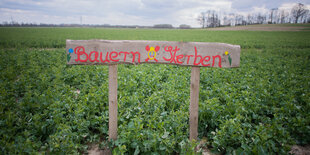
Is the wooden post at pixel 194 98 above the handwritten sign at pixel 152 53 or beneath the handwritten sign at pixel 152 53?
beneath

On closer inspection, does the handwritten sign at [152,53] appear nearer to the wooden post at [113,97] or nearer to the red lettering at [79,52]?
the red lettering at [79,52]

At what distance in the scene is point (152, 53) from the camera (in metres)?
2.59

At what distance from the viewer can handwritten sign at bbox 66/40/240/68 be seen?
8.29 feet

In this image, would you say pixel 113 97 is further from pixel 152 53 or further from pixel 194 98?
pixel 194 98

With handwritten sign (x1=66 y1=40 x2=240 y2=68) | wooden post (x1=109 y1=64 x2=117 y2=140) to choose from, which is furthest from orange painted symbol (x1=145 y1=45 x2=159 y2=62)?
wooden post (x1=109 y1=64 x2=117 y2=140)

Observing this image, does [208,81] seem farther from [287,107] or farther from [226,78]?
[287,107]

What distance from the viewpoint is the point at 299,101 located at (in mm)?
4625

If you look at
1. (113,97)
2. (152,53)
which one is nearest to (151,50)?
(152,53)

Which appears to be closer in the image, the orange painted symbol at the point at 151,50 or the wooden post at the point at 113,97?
the orange painted symbol at the point at 151,50

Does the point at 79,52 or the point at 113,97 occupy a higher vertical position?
the point at 79,52

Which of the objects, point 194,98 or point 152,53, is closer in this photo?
point 152,53

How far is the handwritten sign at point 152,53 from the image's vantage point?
2.53m

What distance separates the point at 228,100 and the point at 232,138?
1.40 m

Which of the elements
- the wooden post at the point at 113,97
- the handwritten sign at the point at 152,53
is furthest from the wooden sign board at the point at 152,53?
the wooden post at the point at 113,97
